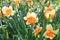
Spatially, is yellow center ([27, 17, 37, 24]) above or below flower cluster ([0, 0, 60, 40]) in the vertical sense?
above

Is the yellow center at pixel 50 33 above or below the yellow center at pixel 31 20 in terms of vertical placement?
below

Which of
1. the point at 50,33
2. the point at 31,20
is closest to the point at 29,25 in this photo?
the point at 31,20

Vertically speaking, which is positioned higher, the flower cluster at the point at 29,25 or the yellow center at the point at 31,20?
the yellow center at the point at 31,20

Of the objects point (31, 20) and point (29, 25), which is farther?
point (29, 25)

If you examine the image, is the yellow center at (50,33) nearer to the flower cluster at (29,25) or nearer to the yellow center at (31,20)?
the flower cluster at (29,25)

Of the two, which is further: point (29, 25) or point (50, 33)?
point (29, 25)

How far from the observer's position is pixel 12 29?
2.21 meters

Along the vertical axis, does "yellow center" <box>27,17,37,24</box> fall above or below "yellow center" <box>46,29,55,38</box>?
above

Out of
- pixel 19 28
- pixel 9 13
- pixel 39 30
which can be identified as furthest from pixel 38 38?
pixel 9 13

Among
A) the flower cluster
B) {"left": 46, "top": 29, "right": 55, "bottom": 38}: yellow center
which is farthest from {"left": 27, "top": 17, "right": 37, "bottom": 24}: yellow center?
{"left": 46, "top": 29, "right": 55, "bottom": 38}: yellow center

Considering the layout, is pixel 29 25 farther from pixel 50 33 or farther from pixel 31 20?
pixel 50 33

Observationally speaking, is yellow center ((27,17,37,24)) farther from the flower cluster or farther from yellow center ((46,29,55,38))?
yellow center ((46,29,55,38))

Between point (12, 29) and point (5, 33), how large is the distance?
0.10 metres

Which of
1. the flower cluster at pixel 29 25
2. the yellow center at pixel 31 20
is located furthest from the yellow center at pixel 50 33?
the yellow center at pixel 31 20
